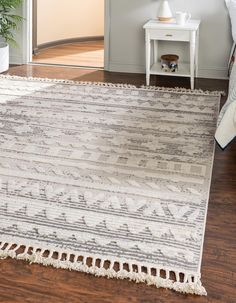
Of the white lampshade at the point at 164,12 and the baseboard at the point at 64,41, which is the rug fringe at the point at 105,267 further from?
the baseboard at the point at 64,41

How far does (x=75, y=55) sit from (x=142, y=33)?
4.22ft

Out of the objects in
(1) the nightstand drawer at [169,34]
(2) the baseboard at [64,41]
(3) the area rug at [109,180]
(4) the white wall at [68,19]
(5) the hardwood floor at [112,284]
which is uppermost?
(4) the white wall at [68,19]

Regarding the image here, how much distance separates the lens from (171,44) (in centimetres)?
457

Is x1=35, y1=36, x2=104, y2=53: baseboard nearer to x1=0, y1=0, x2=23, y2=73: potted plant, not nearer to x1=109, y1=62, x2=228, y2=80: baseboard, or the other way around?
x1=0, y1=0, x2=23, y2=73: potted plant

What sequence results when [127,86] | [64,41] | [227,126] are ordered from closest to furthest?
[227,126]
[127,86]
[64,41]

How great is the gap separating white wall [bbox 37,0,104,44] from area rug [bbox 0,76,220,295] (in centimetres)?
226

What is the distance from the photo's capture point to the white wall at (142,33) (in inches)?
174

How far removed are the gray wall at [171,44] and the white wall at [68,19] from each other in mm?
1632

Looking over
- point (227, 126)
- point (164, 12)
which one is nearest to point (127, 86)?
point (164, 12)

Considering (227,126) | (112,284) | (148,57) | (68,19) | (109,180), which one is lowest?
(112,284)

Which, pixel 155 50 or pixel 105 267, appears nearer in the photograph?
pixel 105 267

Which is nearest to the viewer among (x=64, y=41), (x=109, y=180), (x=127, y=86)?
(x=109, y=180)

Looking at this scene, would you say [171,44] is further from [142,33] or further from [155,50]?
[142,33]

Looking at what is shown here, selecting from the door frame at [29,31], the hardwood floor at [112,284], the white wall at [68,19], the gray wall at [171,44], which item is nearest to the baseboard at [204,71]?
the gray wall at [171,44]
